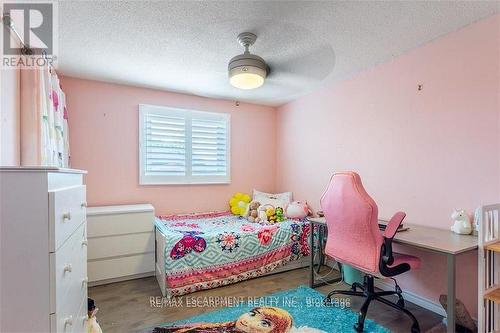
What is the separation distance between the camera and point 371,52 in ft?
7.94

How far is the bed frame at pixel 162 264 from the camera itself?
8.23 feet

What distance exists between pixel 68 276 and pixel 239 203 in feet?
9.09

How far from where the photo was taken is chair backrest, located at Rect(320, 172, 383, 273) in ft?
6.08

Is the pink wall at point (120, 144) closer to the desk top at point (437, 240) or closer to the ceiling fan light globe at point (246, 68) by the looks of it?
the ceiling fan light globe at point (246, 68)

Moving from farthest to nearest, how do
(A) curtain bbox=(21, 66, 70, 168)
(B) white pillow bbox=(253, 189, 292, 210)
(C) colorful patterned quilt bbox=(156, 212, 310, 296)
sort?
(B) white pillow bbox=(253, 189, 292, 210) → (C) colorful patterned quilt bbox=(156, 212, 310, 296) → (A) curtain bbox=(21, 66, 70, 168)

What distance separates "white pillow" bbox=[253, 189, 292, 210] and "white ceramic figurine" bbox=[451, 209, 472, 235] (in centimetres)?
194

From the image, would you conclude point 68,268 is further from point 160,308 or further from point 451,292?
point 451,292

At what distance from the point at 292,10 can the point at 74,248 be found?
199 cm

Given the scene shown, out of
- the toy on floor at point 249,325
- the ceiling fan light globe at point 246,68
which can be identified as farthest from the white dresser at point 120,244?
the ceiling fan light globe at point 246,68

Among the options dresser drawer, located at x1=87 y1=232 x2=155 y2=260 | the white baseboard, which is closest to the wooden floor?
the white baseboard

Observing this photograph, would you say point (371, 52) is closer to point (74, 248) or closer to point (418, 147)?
point (418, 147)

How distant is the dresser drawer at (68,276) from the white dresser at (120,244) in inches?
49.8

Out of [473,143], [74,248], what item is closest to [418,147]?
[473,143]

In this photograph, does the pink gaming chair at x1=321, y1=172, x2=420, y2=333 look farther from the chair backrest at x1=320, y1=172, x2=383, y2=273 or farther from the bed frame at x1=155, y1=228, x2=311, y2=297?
the bed frame at x1=155, y1=228, x2=311, y2=297
